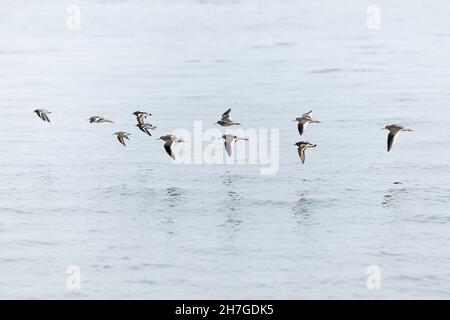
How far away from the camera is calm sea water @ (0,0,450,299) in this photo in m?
28.7

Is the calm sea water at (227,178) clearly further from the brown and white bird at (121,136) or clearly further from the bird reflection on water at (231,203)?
the brown and white bird at (121,136)

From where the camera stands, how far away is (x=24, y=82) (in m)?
64.1

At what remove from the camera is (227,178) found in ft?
128

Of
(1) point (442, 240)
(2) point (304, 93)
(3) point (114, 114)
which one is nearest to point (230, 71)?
(2) point (304, 93)

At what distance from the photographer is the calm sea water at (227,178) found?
28.7m

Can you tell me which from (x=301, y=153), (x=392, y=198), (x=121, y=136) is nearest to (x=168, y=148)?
(x=121, y=136)

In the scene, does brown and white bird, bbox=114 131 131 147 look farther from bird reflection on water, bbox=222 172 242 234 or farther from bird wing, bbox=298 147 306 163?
bird wing, bbox=298 147 306 163

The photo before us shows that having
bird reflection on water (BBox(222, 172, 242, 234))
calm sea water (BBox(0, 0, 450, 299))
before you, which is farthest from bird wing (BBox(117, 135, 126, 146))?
bird reflection on water (BBox(222, 172, 242, 234))

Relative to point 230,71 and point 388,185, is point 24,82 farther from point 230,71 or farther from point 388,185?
point 388,185

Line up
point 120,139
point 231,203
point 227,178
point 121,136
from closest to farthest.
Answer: point 231,203, point 227,178, point 121,136, point 120,139

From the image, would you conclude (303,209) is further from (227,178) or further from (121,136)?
(121,136)

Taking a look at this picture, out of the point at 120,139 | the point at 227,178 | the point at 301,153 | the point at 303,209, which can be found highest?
the point at 120,139

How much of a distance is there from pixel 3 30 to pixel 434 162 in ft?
190

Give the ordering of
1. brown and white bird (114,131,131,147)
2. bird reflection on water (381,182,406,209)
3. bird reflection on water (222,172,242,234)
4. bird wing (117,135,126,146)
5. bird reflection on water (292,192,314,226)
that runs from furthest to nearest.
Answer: bird wing (117,135,126,146), brown and white bird (114,131,131,147), bird reflection on water (381,182,406,209), bird reflection on water (292,192,314,226), bird reflection on water (222,172,242,234)
